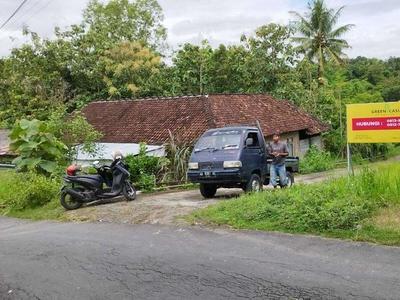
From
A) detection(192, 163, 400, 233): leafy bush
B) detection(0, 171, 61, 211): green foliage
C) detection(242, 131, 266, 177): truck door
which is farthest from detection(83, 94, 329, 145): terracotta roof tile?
detection(192, 163, 400, 233): leafy bush

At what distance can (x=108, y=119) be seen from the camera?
84.5 ft

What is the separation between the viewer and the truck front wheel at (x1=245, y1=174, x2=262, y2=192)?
491 inches

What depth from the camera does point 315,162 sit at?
27312 millimetres

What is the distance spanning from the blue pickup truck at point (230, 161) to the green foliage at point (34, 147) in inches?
187

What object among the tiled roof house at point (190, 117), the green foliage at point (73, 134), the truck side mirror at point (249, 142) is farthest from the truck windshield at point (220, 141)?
the tiled roof house at point (190, 117)

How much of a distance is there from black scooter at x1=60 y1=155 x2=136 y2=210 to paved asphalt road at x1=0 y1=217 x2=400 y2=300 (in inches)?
143

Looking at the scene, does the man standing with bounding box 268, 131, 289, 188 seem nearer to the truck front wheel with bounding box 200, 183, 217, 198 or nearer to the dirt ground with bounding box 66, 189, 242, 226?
the dirt ground with bounding box 66, 189, 242, 226

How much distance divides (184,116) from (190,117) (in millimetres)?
511

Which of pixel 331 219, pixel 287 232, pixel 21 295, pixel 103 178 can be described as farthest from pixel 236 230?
pixel 103 178

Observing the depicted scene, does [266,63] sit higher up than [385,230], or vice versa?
[266,63]

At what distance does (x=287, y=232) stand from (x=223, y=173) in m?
4.59

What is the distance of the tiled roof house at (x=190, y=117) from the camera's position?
2181cm

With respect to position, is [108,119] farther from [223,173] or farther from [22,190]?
[223,173]

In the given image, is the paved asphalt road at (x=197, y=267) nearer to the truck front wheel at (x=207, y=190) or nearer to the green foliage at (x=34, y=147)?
the truck front wheel at (x=207, y=190)
